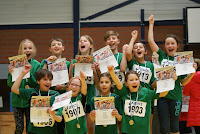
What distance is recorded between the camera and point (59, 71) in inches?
142

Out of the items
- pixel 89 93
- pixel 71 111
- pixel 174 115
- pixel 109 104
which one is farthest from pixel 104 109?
pixel 174 115

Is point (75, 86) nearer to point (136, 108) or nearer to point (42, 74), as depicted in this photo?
point (42, 74)

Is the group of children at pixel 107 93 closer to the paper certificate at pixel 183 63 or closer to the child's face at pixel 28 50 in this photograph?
the child's face at pixel 28 50

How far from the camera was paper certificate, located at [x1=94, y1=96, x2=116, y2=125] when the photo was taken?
311 centimetres

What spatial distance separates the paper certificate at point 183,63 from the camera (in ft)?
11.3

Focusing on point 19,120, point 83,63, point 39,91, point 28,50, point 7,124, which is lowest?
point 7,124

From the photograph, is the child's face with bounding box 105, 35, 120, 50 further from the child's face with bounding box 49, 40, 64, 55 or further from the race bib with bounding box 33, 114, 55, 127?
the race bib with bounding box 33, 114, 55, 127

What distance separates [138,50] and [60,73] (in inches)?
45.1

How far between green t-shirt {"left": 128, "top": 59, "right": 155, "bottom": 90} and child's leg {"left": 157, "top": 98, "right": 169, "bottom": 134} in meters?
0.27

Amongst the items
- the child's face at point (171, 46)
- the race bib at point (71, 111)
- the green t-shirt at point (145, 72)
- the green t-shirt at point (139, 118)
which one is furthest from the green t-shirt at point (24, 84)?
the child's face at point (171, 46)

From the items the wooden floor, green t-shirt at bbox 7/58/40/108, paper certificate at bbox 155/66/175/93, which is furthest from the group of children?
the wooden floor

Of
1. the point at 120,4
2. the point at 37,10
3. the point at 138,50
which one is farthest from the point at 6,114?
the point at 120,4

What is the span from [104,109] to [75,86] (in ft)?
1.58

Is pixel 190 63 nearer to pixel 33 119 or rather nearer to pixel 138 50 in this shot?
pixel 138 50
